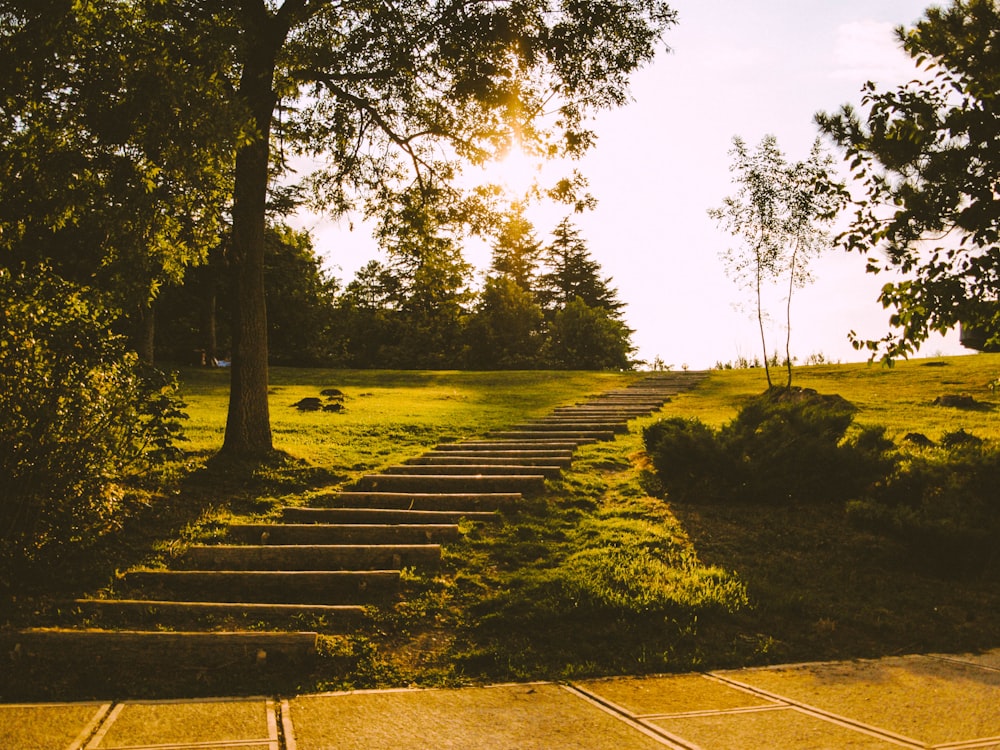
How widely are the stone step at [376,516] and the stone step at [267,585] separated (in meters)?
1.82

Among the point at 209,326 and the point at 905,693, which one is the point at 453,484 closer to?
the point at 905,693

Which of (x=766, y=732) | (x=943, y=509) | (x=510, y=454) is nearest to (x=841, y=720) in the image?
(x=766, y=732)

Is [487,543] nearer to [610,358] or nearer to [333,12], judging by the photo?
[333,12]

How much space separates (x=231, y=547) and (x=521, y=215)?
9.52 m

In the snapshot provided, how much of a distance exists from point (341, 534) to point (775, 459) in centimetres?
546

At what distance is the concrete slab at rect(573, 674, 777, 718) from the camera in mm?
4480

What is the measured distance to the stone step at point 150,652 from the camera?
5172mm

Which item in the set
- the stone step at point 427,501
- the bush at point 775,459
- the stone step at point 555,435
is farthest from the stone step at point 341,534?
the stone step at point 555,435

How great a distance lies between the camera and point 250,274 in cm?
1136

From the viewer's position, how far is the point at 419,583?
6980 mm

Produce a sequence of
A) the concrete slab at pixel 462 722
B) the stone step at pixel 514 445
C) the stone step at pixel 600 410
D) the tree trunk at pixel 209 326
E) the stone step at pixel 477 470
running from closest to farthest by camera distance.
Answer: the concrete slab at pixel 462 722 → the stone step at pixel 477 470 → the stone step at pixel 514 445 → the stone step at pixel 600 410 → the tree trunk at pixel 209 326

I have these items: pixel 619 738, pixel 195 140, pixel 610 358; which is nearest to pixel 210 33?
pixel 195 140

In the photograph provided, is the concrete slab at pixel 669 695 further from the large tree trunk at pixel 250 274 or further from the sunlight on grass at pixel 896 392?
the sunlight on grass at pixel 896 392

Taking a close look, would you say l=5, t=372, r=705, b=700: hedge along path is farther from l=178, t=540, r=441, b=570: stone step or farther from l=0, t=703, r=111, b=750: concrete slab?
l=0, t=703, r=111, b=750: concrete slab
